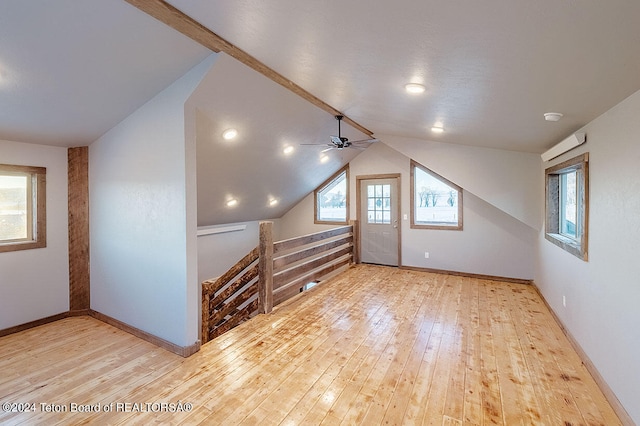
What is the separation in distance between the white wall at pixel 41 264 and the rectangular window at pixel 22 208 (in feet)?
0.21

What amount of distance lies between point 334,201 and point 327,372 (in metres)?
4.89

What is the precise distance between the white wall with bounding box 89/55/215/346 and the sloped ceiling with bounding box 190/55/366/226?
1.19 feet

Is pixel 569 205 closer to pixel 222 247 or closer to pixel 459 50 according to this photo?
pixel 459 50

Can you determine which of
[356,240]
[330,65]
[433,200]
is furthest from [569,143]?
[356,240]

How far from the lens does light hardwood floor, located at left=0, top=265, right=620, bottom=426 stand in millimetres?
2109

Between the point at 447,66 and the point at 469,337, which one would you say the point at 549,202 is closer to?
the point at 469,337

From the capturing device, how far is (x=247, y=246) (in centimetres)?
688

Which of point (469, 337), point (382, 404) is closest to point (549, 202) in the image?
point (469, 337)

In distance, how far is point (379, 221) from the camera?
6.61 meters

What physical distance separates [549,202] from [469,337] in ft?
7.53

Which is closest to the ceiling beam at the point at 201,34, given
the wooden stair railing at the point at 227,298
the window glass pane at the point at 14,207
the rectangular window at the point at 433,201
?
the wooden stair railing at the point at 227,298

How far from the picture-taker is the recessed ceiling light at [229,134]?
3646 millimetres

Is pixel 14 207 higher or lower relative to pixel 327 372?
higher

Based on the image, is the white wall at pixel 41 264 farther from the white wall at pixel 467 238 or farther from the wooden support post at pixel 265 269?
the white wall at pixel 467 238
